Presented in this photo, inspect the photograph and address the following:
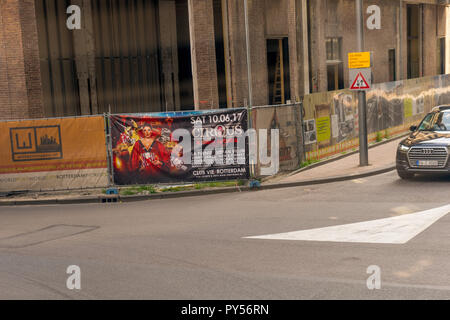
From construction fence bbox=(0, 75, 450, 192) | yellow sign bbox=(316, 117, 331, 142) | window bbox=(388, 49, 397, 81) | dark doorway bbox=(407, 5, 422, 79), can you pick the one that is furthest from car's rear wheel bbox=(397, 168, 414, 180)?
dark doorway bbox=(407, 5, 422, 79)

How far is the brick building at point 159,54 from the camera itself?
20.4 m

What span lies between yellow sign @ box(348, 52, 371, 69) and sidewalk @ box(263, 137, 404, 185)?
2879 millimetres

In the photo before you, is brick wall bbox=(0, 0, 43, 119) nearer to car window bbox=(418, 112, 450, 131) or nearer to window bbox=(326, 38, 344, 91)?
car window bbox=(418, 112, 450, 131)

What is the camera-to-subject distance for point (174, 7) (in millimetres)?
25609

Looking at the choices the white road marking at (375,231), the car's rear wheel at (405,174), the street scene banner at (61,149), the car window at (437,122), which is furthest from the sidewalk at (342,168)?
the white road marking at (375,231)

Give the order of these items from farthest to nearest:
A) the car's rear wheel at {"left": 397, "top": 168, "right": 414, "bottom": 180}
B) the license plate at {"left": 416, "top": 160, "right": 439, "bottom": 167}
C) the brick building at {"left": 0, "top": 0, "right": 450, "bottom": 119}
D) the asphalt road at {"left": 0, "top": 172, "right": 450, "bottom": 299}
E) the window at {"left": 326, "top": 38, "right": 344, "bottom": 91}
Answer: the window at {"left": 326, "top": 38, "right": 344, "bottom": 91}, the brick building at {"left": 0, "top": 0, "right": 450, "bottom": 119}, the car's rear wheel at {"left": 397, "top": 168, "right": 414, "bottom": 180}, the license plate at {"left": 416, "top": 160, "right": 439, "bottom": 167}, the asphalt road at {"left": 0, "top": 172, "right": 450, "bottom": 299}

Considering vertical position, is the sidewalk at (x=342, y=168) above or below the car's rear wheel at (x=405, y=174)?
below

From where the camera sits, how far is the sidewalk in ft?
52.9

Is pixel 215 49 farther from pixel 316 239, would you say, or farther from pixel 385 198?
pixel 316 239

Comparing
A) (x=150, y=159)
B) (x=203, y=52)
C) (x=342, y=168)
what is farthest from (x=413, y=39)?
(x=150, y=159)

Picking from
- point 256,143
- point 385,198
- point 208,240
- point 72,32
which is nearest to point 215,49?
point 72,32

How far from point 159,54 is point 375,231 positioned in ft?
59.0

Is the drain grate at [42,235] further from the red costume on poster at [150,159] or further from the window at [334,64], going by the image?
the window at [334,64]

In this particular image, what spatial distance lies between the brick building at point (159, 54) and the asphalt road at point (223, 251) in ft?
28.2
